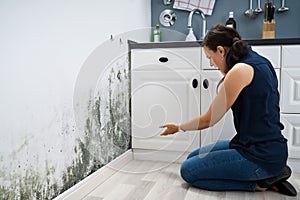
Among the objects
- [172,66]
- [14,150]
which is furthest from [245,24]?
[14,150]

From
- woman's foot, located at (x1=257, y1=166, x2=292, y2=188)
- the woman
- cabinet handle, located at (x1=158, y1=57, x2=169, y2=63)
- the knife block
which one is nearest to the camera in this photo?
the woman

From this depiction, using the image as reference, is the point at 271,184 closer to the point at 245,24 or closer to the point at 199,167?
the point at 199,167

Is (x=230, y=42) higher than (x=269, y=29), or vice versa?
(x=269, y=29)

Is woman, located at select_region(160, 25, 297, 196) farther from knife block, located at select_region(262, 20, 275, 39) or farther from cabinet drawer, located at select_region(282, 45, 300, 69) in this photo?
knife block, located at select_region(262, 20, 275, 39)

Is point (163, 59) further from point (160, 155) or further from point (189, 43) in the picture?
point (160, 155)

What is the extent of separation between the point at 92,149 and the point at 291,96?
1200 millimetres

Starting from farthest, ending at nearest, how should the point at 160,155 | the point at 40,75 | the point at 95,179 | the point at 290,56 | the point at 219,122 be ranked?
the point at 160,155, the point at 219,122, the point at 290,56, the point at 95,179, the point at 40,75

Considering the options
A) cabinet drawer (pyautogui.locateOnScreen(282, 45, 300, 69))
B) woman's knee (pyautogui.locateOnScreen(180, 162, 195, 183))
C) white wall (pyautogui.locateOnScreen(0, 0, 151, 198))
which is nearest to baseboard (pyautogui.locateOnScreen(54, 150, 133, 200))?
white wall (pyautogui.locateOnScreen(0, 0, 151, 198))

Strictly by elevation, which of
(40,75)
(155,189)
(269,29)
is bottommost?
(155,189)

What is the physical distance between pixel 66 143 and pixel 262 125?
3.06ft

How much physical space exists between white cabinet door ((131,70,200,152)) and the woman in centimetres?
43

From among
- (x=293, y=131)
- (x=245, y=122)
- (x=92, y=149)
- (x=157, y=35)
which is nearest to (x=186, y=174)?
(x=245, y=122)

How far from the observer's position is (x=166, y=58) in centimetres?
205

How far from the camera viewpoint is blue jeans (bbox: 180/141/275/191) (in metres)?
1.53
